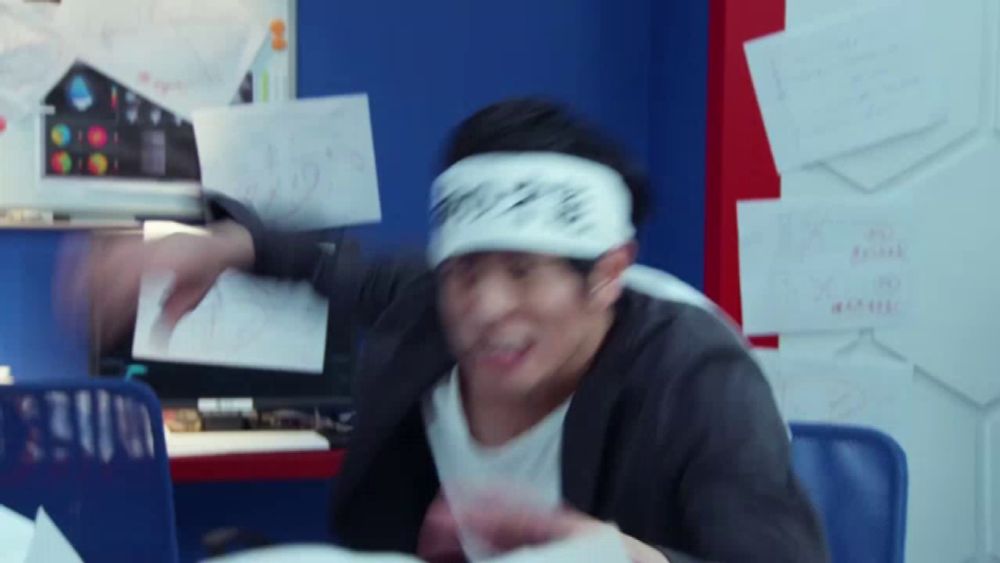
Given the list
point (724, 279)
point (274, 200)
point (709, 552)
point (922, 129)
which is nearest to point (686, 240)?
point (724, 279)

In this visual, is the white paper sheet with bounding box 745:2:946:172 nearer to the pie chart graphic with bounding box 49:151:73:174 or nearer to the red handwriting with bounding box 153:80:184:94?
the red handwriting with bounding box 153:80:184:94

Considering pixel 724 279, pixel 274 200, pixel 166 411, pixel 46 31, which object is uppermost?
pixel 46 31

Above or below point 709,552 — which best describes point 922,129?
above

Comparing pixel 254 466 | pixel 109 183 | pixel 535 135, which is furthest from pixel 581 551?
pixel 109 183

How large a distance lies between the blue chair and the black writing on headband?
0.74 meters

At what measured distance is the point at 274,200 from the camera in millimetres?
2465

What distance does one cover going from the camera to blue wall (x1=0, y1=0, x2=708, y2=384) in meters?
2.43

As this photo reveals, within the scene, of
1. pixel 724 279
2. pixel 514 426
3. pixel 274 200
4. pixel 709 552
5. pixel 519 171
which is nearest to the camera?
pixel 709 552

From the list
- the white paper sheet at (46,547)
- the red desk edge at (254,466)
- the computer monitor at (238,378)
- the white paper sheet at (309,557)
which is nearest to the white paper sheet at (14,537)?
the white paper sheet at (46,547)

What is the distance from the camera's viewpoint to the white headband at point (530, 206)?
1.01 metres

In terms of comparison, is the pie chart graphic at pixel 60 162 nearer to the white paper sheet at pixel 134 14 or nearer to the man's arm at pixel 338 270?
the white paper sheet at pixel 134 14

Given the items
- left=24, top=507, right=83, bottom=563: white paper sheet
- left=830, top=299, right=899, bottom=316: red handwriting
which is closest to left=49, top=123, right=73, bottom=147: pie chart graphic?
left=830, top=299, right=899, bottom=316: red handwriting

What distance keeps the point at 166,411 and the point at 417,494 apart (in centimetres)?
120

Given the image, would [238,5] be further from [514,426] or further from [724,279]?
[514,426]
